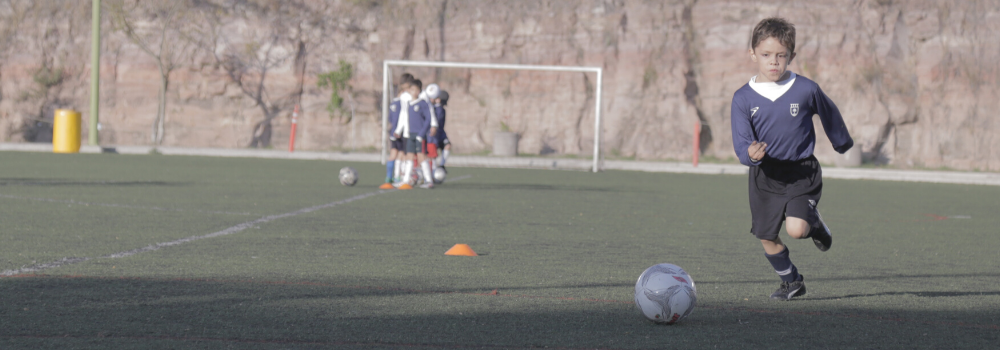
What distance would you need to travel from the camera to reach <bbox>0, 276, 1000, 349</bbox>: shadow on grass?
3699 millimetres

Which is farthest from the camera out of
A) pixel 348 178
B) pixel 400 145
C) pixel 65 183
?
pixel 400 145

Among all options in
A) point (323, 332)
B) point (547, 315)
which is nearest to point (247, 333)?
point (323, 332)

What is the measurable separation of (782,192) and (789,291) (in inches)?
21.0

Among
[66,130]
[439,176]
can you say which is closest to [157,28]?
[66,130]

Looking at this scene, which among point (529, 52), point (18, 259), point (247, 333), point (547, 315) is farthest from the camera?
point (529, 52)

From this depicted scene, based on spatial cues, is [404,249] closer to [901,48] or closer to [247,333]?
A: [247,333]

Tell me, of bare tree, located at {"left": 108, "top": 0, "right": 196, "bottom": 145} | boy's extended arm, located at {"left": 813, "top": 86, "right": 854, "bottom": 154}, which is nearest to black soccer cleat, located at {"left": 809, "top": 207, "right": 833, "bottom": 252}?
boy's extended arm, located at {"left": 813, "top": 86, "right": 854, "bottom": 154}

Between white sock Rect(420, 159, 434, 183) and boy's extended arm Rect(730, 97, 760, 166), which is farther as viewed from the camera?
white sock Rect(420, 159, 434, 183)

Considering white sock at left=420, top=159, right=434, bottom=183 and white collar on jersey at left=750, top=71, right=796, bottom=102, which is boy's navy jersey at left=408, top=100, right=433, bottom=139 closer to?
white sock at left=420, top=159, right=434, bottom=183

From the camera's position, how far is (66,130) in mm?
20984

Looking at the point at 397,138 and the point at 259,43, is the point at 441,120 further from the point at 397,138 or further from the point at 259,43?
the point at 259,43

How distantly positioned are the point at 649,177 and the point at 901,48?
15.1 metres

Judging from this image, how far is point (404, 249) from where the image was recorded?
6.77 m

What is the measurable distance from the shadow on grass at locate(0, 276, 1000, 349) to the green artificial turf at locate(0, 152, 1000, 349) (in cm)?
2
